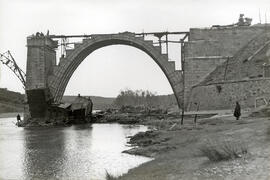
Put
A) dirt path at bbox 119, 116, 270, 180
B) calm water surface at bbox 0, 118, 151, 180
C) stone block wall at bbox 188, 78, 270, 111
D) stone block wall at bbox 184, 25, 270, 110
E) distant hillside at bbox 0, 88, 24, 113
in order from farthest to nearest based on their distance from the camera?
1. distant hillside at bbox 0, 88, 24, 113
2. stone block wall at bbox 184, 25, 270, 110
3. stone block wall at bbox 188, 78, 270, 111
4. calm water surface at bbox 0, 118, 151, 180
5. dirt path at bbox 119, 116, 270, 180

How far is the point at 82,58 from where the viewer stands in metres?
56.5

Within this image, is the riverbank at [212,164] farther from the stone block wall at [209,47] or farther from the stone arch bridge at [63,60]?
the stone arch bridge at [63,60]

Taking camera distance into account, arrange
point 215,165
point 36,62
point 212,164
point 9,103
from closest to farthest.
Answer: point 215,165 → point 212,164 → point 36,62 → point 9,103

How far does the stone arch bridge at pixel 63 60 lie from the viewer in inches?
2016

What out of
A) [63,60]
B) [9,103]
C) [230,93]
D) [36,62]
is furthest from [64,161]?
[9,103]

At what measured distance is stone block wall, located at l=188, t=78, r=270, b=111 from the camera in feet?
123

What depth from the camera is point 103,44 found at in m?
55.2

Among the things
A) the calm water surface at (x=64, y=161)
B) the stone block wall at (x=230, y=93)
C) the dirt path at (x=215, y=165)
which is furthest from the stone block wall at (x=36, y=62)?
the dirt path at (x=215, y=165)

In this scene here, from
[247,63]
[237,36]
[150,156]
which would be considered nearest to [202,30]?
[237,36]

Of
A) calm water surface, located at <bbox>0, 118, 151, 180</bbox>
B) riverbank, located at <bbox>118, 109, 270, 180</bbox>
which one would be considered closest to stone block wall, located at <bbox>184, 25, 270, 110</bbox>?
calm water surface, located at <bbox>0, 118, 151, 180</bbox>

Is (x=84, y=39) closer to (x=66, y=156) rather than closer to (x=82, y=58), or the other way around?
(x=82, y=58)

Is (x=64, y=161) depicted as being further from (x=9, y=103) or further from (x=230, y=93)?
(x=9, y=103)

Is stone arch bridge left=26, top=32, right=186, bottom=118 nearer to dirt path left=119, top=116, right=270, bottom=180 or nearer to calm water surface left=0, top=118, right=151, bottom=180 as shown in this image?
calm water surface left=0, top=118, right=151, bottom=180

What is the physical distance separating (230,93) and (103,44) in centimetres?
2071
